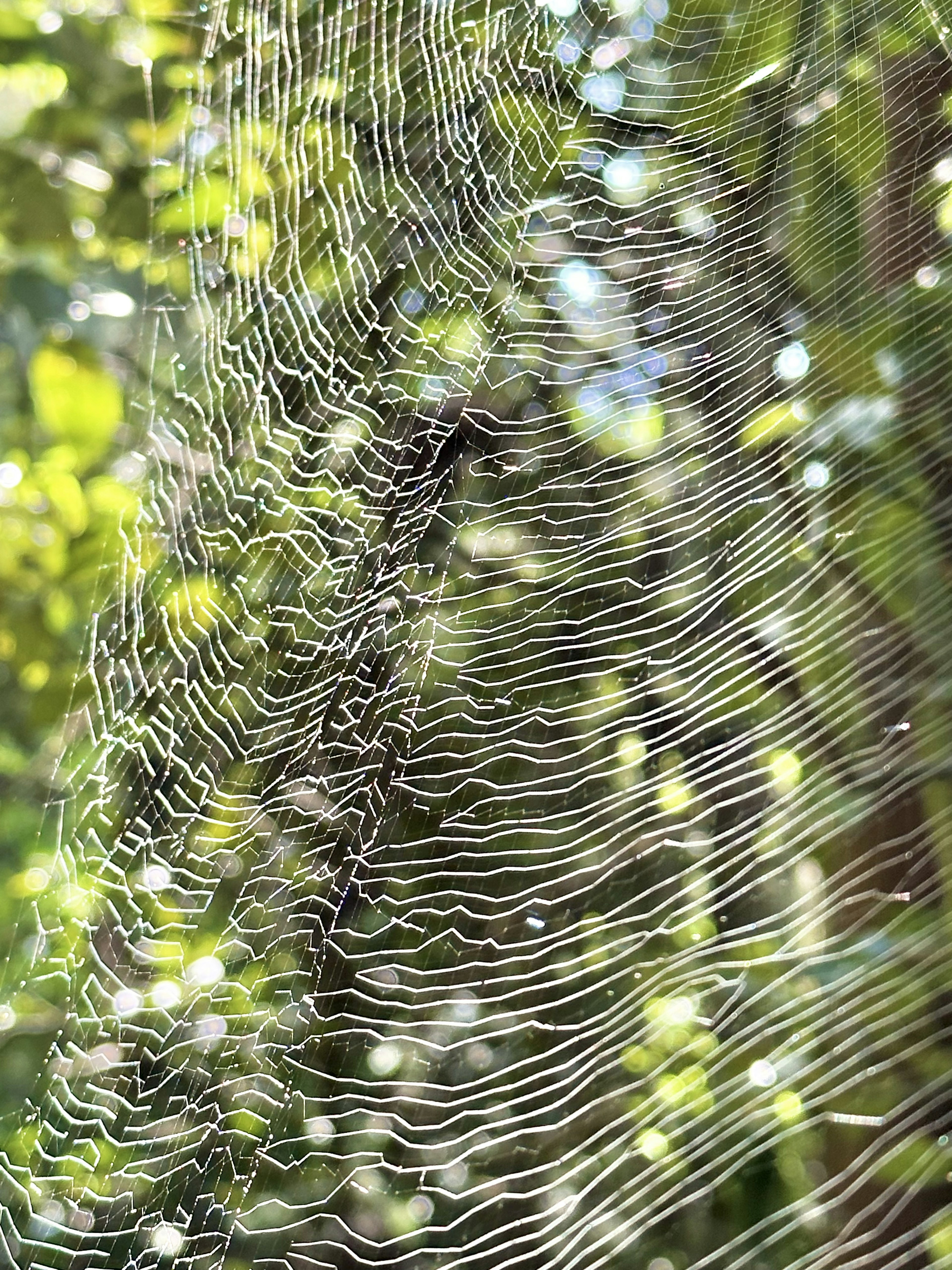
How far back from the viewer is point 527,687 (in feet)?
1.72

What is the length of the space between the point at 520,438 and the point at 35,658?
0.50 meters

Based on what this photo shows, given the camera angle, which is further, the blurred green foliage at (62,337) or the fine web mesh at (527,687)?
the blurred green foliage at (62,337)

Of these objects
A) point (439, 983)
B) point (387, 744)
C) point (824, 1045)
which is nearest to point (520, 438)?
point (387, 744)

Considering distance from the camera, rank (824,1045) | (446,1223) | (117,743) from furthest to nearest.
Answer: (117,743)
(446,1223)
(824,1045)

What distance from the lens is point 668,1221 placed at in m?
0.32

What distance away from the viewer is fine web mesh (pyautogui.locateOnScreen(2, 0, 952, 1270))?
0.32 meters

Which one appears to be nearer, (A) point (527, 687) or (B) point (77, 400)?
(A) point (527, 687)

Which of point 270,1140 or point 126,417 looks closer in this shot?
point 270,1140

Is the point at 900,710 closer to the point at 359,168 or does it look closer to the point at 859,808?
the point at 859,808

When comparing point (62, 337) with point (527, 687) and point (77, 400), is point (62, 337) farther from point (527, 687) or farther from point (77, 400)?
point (527, 687)

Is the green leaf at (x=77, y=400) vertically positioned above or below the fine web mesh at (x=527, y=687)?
above

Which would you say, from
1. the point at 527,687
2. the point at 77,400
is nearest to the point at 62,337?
the point at 77,400

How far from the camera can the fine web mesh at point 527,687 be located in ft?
1.07

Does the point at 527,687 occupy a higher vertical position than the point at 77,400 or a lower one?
lower
